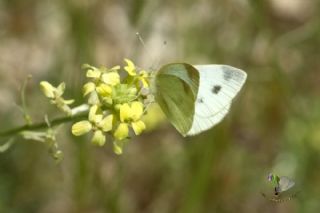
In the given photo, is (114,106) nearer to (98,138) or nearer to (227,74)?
(98,138)

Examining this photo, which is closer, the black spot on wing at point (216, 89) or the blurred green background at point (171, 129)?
the black spot on wing at point (216, 89)

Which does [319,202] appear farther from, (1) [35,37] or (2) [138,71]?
(1) [35,37]

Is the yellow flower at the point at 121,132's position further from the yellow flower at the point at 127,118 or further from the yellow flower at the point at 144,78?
the yellow flower at the point at 144,78

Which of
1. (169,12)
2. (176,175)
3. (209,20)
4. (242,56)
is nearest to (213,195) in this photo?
(176,175)

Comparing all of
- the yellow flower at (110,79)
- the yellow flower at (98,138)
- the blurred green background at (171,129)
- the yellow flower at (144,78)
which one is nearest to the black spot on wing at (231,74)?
the yellow flower at (144,78)

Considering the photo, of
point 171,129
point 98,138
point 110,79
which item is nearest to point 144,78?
point 110,79

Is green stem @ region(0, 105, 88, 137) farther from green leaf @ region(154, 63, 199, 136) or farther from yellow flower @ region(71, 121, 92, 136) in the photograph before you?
green leaf @ region(154, 63, 199, 136)

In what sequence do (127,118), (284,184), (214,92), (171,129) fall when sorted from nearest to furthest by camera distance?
(284,184) → (127,118) → (214,92) → (171,129)
